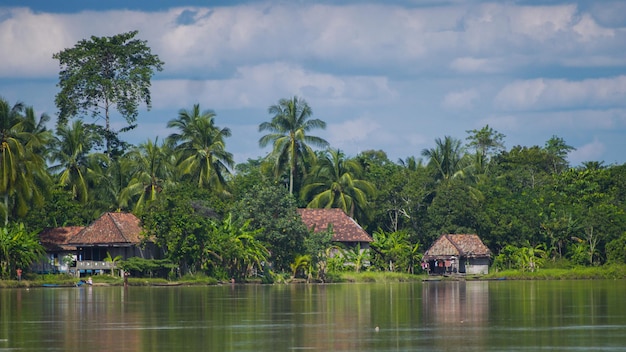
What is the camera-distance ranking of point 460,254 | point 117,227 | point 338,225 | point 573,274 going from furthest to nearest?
point 460,254 → point 338,225 → point 573,274 → point 117,227

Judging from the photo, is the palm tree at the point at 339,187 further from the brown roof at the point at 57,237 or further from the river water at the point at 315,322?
the river water at the point at 315,322

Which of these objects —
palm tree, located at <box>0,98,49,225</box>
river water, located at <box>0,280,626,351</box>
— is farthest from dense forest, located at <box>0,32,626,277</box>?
river water, located at <box>0,280,626,351</box>

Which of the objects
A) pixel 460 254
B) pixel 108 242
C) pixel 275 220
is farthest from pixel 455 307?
pixel 460 254

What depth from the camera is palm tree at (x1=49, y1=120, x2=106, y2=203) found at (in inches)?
2707

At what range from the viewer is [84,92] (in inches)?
3066

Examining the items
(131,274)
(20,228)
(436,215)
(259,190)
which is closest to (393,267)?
(436,215)

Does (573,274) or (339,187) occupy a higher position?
(339,187)

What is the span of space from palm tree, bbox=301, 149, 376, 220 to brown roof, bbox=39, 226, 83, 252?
18360 mm

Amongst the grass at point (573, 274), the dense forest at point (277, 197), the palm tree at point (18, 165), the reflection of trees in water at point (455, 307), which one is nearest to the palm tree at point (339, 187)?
the dense forest at point (277, 197)

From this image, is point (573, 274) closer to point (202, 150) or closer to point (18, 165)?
point (202, 150)

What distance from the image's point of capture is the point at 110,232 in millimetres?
61656

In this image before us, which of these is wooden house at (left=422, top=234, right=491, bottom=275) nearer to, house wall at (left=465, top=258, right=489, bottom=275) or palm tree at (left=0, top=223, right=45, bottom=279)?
house wall at (left=465, top=258, right=489, bottom=275)

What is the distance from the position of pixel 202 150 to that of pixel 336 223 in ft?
34.9

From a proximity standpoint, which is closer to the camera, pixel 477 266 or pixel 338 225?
pixel 338 225
